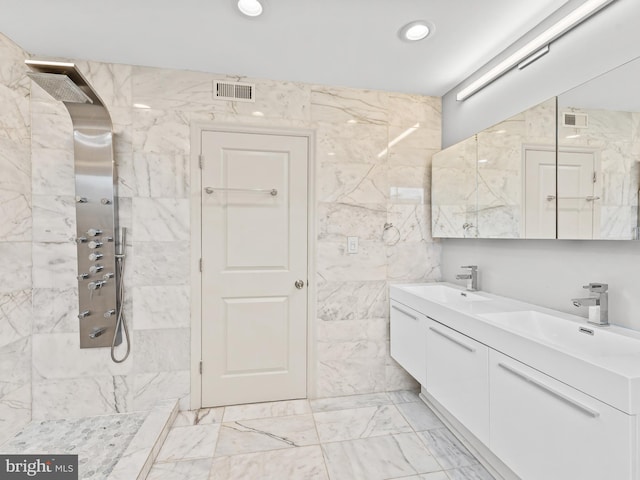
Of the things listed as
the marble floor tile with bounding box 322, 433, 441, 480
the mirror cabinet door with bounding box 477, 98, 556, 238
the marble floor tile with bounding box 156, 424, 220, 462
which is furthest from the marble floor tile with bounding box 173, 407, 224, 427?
the mirror cabinet door with bounding box 477, 98, 556, 238

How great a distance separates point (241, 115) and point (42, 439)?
8.04 ft

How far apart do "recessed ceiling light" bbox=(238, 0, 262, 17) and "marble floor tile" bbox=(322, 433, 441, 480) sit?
251 centimetres

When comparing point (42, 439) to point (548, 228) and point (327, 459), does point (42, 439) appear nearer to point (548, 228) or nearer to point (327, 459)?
point (327, 459)

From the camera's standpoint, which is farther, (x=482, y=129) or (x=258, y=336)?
(x=258, y=336)

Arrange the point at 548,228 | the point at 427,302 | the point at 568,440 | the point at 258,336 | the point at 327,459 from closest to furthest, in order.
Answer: the point at 568,440 → the point at 548,228 → the point at 327,459 → the point at 427,302 → the point at 258,336

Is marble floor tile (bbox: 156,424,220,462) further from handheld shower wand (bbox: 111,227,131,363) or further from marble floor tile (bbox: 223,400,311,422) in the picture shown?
handheld shower wand (bbox: 111,227,131,363)

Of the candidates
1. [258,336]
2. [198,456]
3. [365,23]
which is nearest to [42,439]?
[198,456]

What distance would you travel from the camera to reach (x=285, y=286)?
8.06 feet

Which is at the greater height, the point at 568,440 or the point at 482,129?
the point at 482,129

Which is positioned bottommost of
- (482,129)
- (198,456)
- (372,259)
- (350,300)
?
(198,456)

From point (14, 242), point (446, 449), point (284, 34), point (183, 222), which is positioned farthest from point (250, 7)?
point (446, 449)

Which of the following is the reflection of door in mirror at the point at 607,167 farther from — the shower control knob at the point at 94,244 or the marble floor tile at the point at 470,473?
the shower control knob at the point at 94,244

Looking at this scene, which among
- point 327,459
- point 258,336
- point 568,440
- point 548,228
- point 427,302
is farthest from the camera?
point 258,336

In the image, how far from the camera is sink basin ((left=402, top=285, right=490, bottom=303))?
7.12ft
